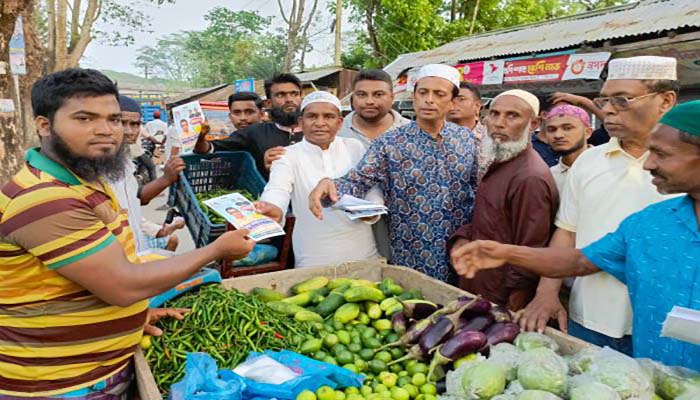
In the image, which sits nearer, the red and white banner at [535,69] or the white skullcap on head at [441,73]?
the white skullcap on head at [441,73]

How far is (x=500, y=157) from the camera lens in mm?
3145

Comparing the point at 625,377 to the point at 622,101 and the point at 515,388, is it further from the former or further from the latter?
the point at 622,101

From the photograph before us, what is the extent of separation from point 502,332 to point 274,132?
308cm

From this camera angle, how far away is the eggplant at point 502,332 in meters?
2.37

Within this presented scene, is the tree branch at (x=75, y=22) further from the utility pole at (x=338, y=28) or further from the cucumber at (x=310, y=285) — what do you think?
the cucumber at (x=310, y=285)

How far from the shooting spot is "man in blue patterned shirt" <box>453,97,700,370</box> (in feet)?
6.12

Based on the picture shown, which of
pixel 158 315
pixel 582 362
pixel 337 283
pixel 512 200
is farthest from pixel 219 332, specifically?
pixel 512 200

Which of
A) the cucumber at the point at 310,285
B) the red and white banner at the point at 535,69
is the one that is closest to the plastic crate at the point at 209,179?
the cucumber at the point at 310,285

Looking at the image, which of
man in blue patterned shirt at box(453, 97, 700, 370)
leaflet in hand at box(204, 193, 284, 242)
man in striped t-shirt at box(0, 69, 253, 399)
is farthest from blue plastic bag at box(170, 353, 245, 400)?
man in blue patterned shirt at box(453, 97, 700, 370)

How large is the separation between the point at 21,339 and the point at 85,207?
0.55 metres

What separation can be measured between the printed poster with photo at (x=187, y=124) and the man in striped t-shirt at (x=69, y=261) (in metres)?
1.96

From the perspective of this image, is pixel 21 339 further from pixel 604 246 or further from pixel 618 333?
pixel 618 333

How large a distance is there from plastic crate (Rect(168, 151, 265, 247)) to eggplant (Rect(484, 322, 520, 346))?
2251mm

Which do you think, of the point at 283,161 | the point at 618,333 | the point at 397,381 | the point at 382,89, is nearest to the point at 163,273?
the point at 397,381
